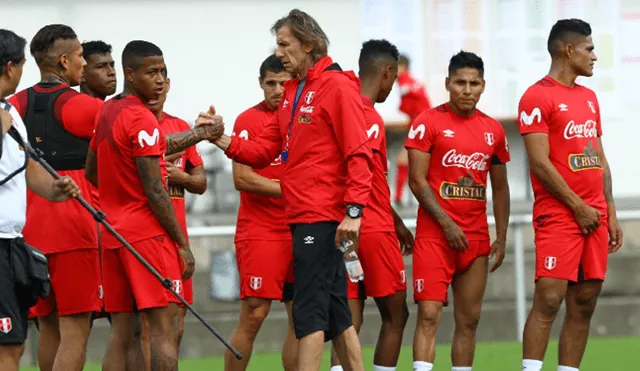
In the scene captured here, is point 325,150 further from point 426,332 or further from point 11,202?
point 426,332

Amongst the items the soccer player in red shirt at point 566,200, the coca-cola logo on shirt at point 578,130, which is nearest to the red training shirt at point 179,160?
the soccer player in red shirt at point 566,200

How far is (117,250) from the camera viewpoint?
934cm

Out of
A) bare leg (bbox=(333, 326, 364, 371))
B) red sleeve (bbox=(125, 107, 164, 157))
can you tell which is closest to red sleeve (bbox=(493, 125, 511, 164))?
bare leg (bbox=(333, 326, 364, 371))

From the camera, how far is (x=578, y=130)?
1046 cm

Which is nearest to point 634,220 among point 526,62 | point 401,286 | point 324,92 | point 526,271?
point 526,271

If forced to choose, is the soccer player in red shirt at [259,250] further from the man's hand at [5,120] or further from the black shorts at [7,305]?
the man's hand at [5,120]

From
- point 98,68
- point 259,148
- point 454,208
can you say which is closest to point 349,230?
point 259,148

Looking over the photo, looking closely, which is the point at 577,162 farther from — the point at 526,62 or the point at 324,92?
the point at 526,62

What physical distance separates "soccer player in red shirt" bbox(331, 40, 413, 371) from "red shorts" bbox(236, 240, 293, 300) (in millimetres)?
499

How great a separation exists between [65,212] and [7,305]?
66.8 inches

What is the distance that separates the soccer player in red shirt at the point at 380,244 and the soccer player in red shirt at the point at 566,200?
0.92 meters

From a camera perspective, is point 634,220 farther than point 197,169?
Yes

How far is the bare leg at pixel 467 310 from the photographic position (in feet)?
34.8

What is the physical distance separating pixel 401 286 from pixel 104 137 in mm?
2344
